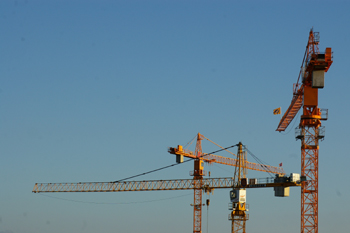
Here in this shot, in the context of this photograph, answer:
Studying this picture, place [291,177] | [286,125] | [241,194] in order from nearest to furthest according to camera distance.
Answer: [291,177], [241,194], [286,125]

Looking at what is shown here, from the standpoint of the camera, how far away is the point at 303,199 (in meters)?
127

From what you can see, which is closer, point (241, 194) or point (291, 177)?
point (291, 177)

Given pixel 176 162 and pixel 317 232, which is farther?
pixel 176 162

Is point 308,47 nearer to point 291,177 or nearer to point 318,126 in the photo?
point 318,126

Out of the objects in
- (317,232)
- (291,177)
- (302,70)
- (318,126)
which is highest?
(302,70)

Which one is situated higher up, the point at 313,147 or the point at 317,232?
the point at 313,147

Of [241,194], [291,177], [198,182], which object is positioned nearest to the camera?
[291,177]

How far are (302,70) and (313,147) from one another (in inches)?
592

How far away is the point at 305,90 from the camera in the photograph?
426 ft

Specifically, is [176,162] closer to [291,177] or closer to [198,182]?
[198,182]

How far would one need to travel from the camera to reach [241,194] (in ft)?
452

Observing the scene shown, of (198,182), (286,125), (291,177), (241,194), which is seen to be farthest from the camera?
(198,182)

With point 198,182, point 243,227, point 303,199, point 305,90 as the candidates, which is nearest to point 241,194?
point 243,227

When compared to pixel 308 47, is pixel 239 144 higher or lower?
lower
